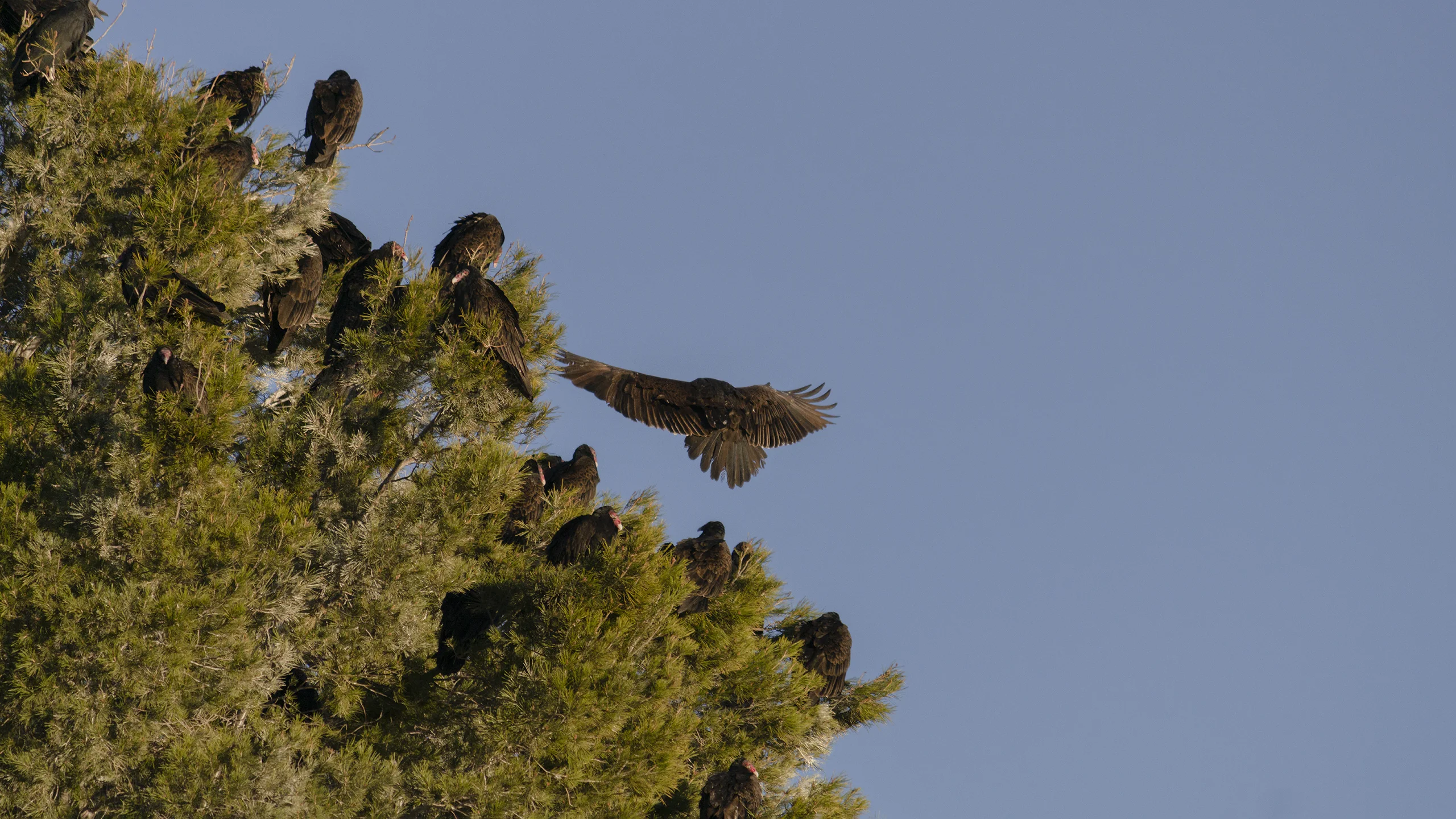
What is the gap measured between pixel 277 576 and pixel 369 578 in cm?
57

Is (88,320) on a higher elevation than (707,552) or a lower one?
lower

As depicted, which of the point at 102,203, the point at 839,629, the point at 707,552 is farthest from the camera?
the point at 839,629

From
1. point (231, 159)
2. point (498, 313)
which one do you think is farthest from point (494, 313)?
point (231, 159)

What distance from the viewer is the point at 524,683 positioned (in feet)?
22.1

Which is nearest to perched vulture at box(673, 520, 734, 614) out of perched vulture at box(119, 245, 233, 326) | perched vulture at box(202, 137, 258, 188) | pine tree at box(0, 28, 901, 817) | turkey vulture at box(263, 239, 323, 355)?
pine tree at box(0, 28, 901, 817)

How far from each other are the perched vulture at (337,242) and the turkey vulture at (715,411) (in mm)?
1876

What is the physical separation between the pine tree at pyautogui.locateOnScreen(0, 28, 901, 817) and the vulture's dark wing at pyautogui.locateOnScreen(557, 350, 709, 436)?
2128 mm

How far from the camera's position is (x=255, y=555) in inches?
258

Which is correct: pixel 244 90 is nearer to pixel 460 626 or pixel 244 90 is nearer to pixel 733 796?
pixel 460 626

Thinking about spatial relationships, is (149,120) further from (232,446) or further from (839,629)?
(839,629)

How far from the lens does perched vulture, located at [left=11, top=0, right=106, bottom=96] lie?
8289 mm

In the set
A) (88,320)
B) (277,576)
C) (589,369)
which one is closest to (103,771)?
(277,576)

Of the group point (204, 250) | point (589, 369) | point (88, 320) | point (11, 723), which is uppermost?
point (589, 369)

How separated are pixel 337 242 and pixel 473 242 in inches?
67.0
